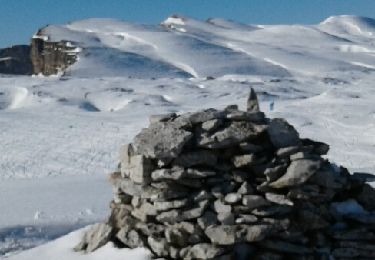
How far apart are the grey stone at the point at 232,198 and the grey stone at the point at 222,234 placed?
27 cm

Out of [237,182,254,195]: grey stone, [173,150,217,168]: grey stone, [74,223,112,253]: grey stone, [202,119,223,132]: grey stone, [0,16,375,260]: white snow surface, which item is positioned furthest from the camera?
[0,16,375,260]: white snow surface

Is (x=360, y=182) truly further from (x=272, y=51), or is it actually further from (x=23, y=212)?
(x=272, y=51)

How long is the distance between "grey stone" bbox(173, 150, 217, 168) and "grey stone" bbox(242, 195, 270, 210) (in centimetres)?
58

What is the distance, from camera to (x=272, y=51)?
96000 mm

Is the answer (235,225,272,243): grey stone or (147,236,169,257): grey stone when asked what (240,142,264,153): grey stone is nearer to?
(235,225,272,243): grey stone

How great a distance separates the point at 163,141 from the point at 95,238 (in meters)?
1.54

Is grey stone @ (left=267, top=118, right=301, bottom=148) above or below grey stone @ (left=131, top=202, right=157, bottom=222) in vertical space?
above

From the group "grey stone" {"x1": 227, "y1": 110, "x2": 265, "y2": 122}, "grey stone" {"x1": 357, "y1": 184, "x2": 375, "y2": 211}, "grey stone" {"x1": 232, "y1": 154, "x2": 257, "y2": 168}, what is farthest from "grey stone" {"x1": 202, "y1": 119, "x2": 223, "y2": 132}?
"grey stone" {"x1": 357, "y1": 184, "x2": 375, "y2": 211}

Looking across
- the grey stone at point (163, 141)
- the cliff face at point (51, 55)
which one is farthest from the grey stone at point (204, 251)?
the cliff face at point (51, 55)

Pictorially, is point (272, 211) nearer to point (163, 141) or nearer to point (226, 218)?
point (226, 218)

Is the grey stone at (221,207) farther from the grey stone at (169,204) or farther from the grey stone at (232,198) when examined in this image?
the grey stone at (169,204)

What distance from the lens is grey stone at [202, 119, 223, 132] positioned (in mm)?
7398

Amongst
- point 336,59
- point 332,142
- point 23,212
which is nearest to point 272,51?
point 336,59

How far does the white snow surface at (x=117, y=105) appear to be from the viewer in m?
14.0
